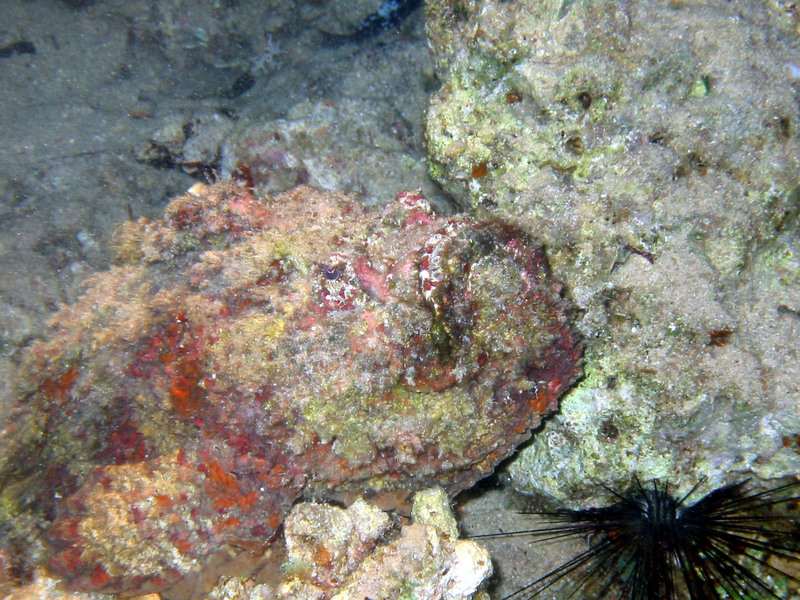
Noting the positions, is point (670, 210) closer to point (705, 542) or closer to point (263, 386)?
point (705, 542)

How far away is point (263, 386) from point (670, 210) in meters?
2.70

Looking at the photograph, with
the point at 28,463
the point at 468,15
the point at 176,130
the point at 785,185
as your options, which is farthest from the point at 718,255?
the point at 176,130

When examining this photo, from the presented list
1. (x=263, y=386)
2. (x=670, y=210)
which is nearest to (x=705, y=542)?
(x=670, y=210)

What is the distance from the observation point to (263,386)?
8.20 feet

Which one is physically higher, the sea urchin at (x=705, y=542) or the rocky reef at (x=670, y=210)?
the rocky reef at (x=670, y=210)

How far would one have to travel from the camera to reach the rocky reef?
9.04 feet

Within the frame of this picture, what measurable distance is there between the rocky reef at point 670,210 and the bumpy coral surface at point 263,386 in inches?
19.3

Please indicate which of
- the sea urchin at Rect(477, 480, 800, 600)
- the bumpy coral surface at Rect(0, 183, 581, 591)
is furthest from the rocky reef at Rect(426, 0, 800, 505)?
the bumpy coral surface at Rect(0, 183, 581, 591)

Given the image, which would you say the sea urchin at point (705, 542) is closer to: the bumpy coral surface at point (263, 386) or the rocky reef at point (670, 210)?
the rocky reef at point (670, 210)

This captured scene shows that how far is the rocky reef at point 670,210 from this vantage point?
108 inches

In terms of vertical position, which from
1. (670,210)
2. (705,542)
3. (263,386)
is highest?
(670,210)

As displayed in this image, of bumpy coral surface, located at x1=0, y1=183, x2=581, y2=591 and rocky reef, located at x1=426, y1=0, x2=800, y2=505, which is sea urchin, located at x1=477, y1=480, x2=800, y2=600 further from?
bumpy coral surface, located at x1=0, y1=183, x2=581, y2=591

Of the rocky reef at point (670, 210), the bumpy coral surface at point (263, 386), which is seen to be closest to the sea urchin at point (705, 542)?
the rocky reef at point (670, 210)

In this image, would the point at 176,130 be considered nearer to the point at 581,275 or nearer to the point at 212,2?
the point at 212,2
